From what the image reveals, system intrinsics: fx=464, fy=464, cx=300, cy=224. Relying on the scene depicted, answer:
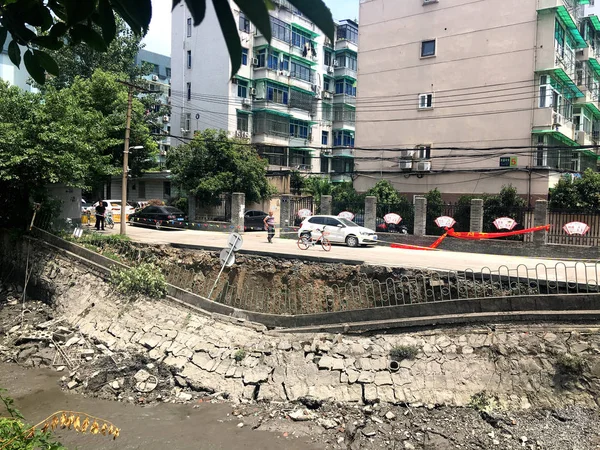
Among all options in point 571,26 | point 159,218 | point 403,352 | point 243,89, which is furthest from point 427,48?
point 403,352

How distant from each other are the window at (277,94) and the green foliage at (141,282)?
2560 cm

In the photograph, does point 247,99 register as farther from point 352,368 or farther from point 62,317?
point 352,368

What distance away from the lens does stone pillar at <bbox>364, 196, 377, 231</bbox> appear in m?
22.8

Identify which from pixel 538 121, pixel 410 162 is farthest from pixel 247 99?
pixel 538 121

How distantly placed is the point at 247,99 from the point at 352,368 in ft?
99.9

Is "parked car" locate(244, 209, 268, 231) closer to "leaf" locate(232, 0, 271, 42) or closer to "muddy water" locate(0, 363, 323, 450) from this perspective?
"muddy water" locate(0, 363, 323, 450)

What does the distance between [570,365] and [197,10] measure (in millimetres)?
8536

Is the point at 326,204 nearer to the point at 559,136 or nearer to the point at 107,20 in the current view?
the point at 559,136

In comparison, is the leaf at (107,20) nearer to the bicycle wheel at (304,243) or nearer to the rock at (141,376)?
the rock at (141,376)

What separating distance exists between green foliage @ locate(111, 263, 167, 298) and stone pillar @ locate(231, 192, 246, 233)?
12468mm

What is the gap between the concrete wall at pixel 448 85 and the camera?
25688 mm

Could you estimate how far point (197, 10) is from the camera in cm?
136

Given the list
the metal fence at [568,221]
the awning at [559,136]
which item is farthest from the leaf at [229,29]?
the awning at [559,136]

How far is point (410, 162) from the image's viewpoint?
95.1ft
